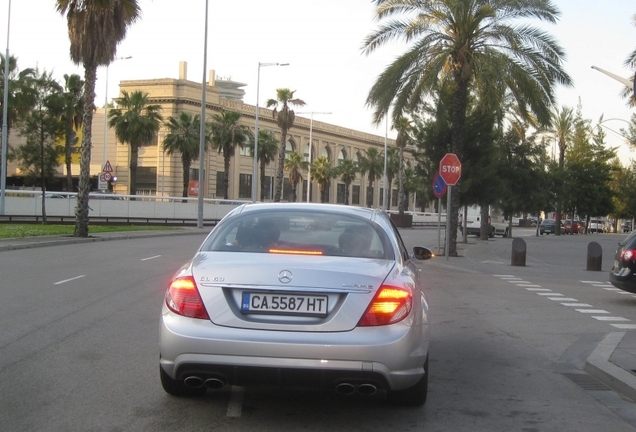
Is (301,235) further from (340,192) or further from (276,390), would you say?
(340,192)

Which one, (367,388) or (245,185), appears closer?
(367,388)

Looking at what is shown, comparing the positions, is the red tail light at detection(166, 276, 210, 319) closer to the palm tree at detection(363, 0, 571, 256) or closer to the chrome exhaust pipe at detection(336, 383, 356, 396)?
the chrome exhaust pipe at detection(336, 383, 356, 396)

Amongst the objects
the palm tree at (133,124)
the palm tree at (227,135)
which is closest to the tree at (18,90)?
the palm tree at (133,124)

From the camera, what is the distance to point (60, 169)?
84438 millimetres

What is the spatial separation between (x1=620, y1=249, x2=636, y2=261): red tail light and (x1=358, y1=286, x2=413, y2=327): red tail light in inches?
371

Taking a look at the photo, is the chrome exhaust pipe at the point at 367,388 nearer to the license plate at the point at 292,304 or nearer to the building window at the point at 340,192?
the license plate at the point at 292,304

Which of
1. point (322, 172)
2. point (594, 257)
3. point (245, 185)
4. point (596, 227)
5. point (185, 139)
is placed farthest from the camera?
point (596, 227)

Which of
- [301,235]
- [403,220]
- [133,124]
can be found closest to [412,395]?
[301,235]

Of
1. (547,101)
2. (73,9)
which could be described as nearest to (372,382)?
(547,101)

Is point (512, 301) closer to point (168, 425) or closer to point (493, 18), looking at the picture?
point (168, 425)

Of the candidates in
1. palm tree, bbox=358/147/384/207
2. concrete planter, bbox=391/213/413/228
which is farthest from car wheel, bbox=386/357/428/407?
palm tree, bbox=358/147/384/207

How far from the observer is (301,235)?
6.42 metres

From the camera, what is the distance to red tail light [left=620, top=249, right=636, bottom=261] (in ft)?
44.9

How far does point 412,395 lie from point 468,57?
21.7 m
